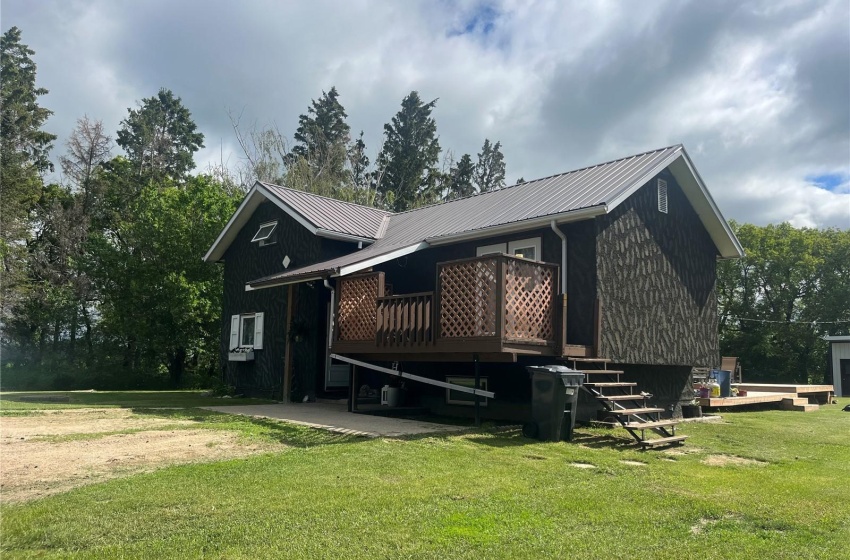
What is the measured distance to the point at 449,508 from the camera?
16.5ft

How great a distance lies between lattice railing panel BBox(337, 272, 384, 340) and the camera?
11.5 m

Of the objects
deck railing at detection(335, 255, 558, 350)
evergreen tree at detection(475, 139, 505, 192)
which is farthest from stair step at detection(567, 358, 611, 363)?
evergreen tree at detection(475, 139, 505, 192)

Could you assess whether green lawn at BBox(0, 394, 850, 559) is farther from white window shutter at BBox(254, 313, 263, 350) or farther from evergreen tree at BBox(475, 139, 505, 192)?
evergreen tree at BBox(475, 139, 505, 192)

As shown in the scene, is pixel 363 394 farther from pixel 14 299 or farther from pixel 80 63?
pixel 14 299

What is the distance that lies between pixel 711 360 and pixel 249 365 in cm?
1136

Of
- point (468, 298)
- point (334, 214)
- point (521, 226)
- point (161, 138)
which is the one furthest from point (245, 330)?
point (161, 138)

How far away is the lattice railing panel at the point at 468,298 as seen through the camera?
31.2 feet

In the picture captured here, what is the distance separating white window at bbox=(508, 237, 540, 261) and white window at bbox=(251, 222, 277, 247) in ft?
24.1

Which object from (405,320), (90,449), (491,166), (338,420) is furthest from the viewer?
(491,166)

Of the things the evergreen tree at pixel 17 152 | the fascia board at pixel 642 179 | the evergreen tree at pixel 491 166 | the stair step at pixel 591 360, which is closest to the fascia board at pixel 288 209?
the fascia board at pixel 642 179

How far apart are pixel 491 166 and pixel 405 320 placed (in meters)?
37.0

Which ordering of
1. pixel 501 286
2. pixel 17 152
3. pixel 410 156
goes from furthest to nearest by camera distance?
pixel 410 156, pixel 17 152, pixel 501 286

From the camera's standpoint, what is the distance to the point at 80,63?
38.7 feet

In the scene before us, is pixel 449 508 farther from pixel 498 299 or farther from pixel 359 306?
pixel 359 306
